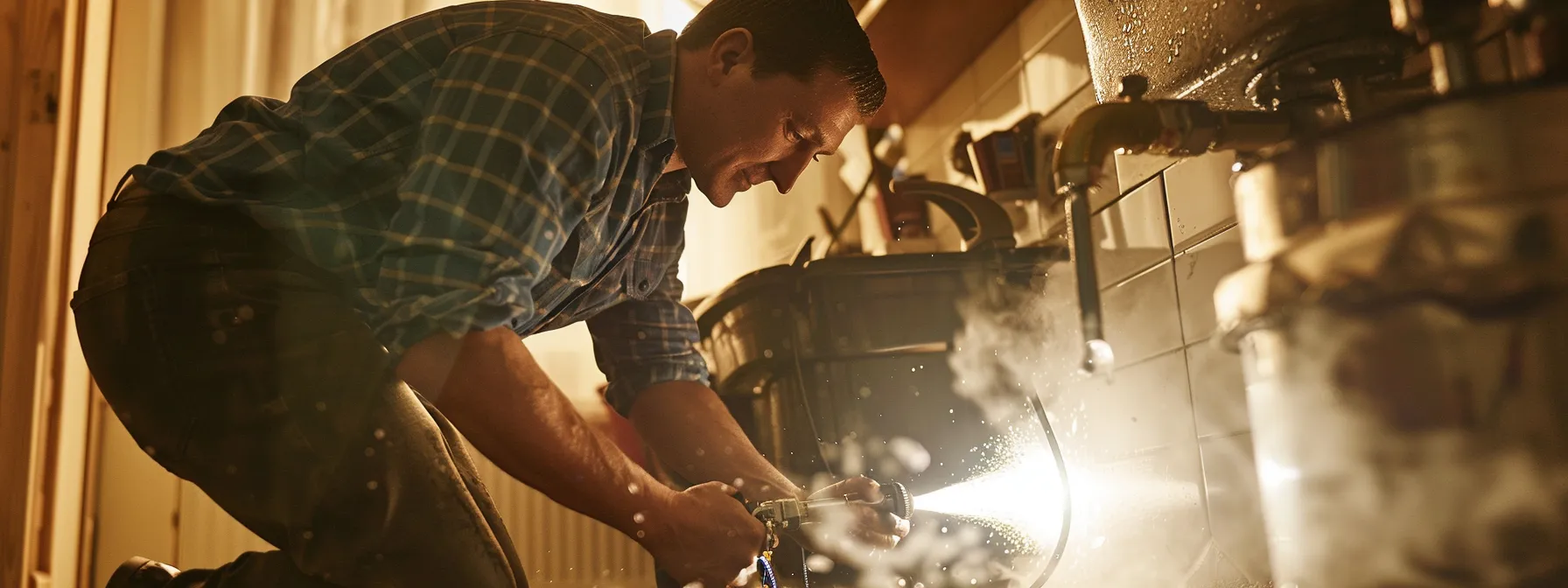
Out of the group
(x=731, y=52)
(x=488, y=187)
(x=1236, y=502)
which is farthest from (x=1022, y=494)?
(x=488, y=187)

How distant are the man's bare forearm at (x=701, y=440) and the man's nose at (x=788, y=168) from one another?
0.88ft

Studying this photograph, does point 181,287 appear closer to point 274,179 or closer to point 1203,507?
point 274,179

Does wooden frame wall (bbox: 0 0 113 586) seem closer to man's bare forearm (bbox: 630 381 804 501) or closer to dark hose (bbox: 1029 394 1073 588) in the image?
man's bare forearm (bbox: 630 381 804 501)

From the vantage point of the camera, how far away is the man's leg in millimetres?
793

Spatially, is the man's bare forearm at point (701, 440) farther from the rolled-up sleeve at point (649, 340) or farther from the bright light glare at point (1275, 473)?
the bright light glare at point (1275, 473)

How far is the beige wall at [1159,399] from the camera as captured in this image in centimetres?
100

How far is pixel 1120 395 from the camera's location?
1.19 m

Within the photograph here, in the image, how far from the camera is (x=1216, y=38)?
66cm

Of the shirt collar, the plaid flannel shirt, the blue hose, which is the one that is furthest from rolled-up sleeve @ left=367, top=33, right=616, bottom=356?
the blue hose

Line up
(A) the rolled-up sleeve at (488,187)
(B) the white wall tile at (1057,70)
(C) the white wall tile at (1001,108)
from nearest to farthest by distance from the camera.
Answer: (A) the rolled-up sleeve at (488,187), (B) the white wall tile at (1057,70), (C) the white wall tile at (1001,108)

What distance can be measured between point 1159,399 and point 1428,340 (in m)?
0.63

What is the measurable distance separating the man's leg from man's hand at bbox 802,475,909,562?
27 centimetres

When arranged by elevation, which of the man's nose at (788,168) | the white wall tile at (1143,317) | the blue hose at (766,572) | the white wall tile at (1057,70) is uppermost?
the white wall tile at (1057,70)

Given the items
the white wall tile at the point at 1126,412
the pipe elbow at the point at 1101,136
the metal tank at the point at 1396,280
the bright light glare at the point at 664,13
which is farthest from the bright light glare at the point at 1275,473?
the bright light glare at the point at 664,13
